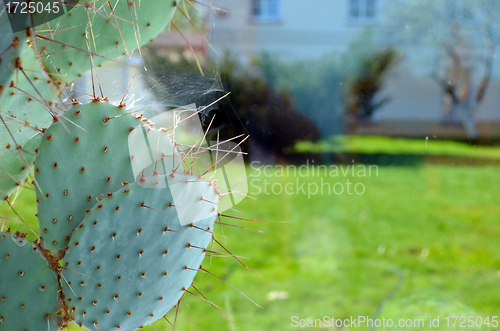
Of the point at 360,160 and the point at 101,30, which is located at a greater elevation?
the point at 101,30

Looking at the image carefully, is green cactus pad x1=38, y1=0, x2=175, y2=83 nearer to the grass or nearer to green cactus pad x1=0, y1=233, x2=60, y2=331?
green cactus pad x1=0, y1=233, x2=60, y2=331

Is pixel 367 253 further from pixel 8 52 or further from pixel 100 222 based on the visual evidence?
pixel 8 52

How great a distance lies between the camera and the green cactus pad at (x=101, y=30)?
57 centimetres

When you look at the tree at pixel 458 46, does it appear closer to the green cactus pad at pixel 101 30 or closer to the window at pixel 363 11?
the window at pixel 363 11

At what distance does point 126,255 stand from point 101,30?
318 mm

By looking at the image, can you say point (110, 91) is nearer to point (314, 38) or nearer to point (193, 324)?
point (193, 324)

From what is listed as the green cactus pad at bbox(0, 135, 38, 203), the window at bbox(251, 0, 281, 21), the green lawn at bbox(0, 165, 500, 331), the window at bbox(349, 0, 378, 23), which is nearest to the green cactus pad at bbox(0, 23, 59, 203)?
the green cactus pad at bbox(0, 135, 38, 203)

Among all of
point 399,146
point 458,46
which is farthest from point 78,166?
point 399,146

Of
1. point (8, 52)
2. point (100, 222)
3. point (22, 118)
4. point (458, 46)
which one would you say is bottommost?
point (458, 46)

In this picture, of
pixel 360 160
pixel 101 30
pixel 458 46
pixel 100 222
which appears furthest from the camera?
pixel 360 160

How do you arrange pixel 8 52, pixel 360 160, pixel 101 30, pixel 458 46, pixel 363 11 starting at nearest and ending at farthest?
pixel 8 52, pixel 101 30, pixel 458 46, pixel 360 160, pixel 363 11

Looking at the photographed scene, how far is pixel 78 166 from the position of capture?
49 cm

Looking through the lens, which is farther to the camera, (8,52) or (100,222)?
(100,222)

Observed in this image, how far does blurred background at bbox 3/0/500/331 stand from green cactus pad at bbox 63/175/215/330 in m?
0.40
